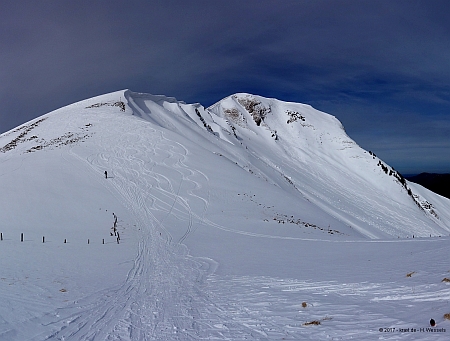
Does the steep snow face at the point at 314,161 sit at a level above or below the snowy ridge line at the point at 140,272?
above

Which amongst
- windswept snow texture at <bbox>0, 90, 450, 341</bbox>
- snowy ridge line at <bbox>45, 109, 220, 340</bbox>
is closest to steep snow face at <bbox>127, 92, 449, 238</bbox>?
windswept snow texture at <bbox>0, 90, 450, 341</bbox>

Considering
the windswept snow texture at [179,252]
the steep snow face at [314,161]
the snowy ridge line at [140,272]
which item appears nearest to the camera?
the windswept snow texture at [179,252]

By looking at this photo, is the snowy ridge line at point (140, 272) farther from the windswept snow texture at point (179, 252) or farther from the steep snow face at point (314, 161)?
the steep snow face at point (314, 161)

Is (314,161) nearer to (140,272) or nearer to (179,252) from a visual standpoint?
(179,252)

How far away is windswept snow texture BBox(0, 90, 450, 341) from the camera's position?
5617mm

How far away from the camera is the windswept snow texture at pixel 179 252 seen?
5617 mm

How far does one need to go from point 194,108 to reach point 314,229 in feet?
154

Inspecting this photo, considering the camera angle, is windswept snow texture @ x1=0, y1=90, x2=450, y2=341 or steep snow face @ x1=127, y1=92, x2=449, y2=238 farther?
steep snow face @ x1=127, y1=92, x2=449, y2=238

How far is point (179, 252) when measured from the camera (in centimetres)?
1293

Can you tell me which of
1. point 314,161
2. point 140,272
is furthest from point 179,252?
point 314,161

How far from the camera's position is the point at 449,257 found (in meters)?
7.73

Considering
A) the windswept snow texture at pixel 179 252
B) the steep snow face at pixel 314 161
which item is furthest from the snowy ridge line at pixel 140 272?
the steep snow face at pixel 314 161

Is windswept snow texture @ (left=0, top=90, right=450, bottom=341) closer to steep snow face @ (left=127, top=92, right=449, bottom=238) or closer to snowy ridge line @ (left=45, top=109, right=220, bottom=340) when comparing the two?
snowy ridge line @ (left=45, top=109, right=220, bottom=340)

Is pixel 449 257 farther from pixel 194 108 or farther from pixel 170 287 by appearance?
pixel 194 108
